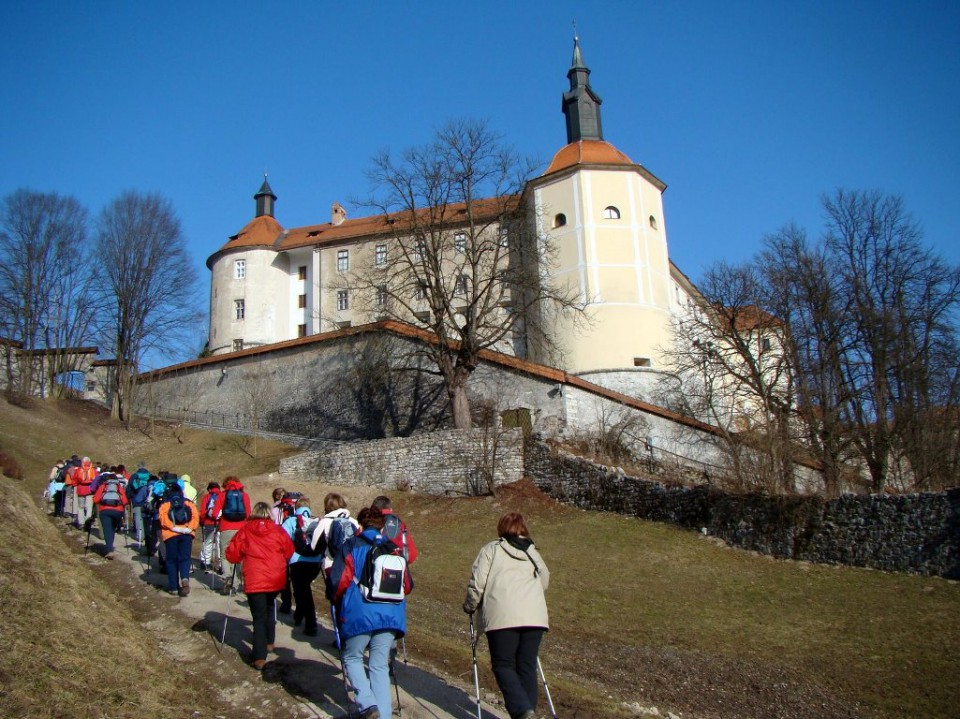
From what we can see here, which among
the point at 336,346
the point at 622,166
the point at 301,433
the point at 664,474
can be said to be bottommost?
the point at 664,474

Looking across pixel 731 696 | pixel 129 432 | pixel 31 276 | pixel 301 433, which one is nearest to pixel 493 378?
pixel 301 433

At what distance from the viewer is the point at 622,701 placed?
25.9 feet

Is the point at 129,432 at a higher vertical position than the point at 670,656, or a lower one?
higher

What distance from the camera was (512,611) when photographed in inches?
242

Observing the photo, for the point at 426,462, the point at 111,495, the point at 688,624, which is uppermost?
the point at 426,462

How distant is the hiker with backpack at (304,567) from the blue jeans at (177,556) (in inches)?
78.4

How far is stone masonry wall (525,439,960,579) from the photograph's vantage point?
1517 cm

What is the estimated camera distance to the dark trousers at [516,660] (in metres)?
6.03

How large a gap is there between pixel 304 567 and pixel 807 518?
12.3 metres

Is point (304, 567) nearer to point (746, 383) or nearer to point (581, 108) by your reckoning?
point (746, 383)

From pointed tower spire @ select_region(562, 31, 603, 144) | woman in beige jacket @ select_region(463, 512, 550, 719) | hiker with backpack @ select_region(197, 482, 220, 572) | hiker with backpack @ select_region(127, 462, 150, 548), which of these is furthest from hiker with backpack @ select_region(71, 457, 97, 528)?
pointed tower spire @ select_region(562, 31, 603, 144)

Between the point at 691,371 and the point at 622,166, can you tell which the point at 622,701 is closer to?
the point at 691,371

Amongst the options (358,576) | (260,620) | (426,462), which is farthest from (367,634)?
(426,462)

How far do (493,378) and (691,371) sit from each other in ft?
32.4
